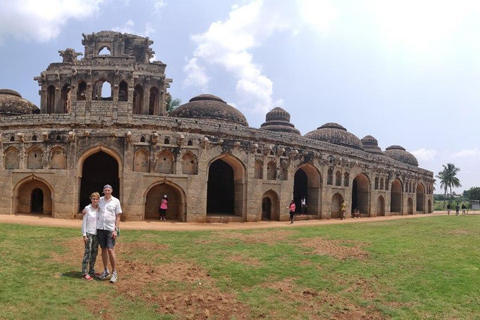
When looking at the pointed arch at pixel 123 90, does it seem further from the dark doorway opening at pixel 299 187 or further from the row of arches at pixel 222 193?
the dark doorway opening at pixel 299 187

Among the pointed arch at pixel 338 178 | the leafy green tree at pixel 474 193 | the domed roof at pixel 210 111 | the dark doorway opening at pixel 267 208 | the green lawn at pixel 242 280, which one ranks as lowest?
the green lawn at pixel 242 280

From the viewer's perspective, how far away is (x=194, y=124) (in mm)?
24891

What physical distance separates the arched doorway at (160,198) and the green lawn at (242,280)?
29.0ft

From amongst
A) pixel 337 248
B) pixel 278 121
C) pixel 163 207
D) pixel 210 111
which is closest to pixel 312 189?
pixel 278 121

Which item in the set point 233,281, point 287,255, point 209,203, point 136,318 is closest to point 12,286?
point 136,318

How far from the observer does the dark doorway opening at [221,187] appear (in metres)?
30.1

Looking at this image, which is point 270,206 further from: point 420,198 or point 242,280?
point 420,198

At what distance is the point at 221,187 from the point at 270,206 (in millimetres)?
4732

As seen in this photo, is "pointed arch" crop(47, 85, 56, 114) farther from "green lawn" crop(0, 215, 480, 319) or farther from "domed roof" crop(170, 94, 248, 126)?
"green lawn" crop(0, 215, 480, 319)

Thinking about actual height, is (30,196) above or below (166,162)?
below

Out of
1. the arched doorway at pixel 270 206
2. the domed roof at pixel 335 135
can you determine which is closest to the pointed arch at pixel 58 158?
the arched doorway at pixel 270 206

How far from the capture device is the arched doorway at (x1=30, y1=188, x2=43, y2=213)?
24.9 metres

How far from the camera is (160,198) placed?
2467cm

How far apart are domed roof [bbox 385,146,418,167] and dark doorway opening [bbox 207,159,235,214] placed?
31093 millimetres
